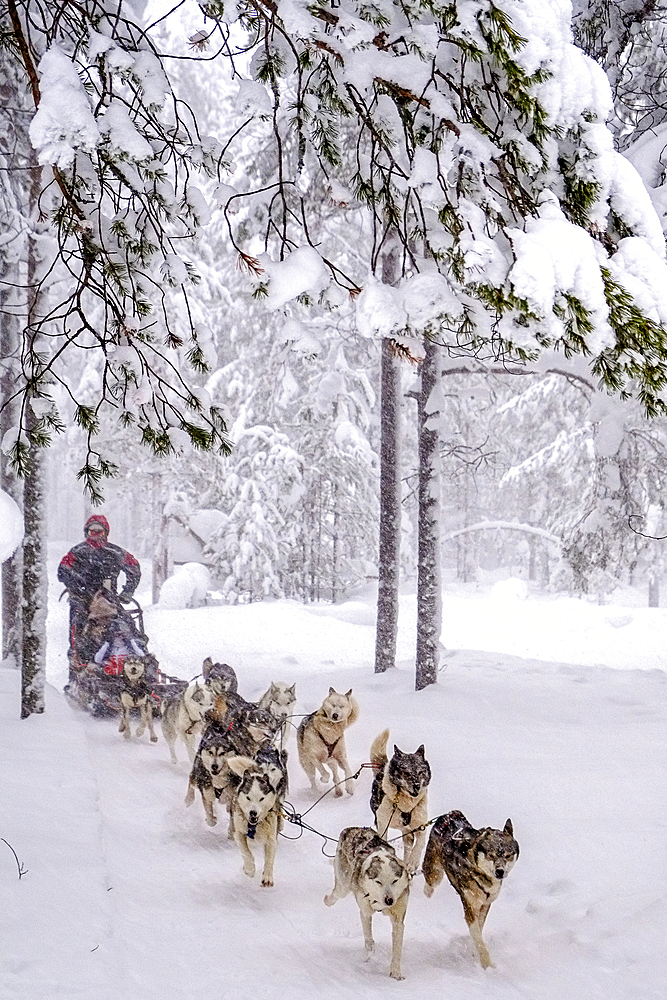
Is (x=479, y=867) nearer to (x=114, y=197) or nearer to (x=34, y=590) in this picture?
(x=114, y=197)

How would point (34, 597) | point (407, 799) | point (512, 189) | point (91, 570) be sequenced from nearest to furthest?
1. point (512, 189)
2. point (407, 799)
3. point (34, 597)
4. point (91, 570)

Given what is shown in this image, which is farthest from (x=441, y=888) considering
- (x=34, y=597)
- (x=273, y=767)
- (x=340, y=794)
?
(x=34, y=597)

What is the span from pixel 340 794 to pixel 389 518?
5.08 meters

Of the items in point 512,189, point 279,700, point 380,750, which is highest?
point 512,189

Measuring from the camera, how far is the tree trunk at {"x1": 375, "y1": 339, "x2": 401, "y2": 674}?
35.4ft

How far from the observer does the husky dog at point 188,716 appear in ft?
23.2

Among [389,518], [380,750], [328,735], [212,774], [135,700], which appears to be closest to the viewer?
[380,750]

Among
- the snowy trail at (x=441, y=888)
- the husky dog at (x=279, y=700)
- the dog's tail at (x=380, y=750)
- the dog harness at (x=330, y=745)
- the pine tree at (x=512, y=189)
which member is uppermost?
the pine tree at (x=512, y=189)

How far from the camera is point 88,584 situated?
10.2 metres

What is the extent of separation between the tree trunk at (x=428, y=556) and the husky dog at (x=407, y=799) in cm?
443

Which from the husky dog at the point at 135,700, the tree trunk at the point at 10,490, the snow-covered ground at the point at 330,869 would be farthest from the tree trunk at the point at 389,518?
the tree trunk at the point at 10,490

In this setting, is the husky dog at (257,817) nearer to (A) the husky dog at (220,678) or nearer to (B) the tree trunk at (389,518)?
(A) the husky dog at (220,678)

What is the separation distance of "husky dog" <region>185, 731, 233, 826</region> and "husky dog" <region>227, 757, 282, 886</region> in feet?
2.39

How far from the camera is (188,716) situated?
7176 millimetres
